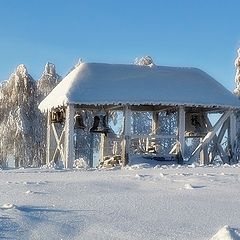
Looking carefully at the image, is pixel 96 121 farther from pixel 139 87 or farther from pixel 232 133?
pixel 232 133

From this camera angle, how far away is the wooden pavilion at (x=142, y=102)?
18.5 metres

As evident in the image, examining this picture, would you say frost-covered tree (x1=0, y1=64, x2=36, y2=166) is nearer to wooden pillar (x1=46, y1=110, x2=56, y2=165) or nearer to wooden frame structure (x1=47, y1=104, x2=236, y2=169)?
wooden frame structure (x1=47, y1=104, x2=236, y2=169)

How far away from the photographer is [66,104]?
1800cm

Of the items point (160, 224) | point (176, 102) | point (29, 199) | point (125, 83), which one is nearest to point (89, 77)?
point (125, 83)

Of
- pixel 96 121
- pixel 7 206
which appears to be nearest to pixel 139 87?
pixel 96 121

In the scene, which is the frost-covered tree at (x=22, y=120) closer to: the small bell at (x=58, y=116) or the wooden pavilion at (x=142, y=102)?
the wooden pavilion at (x=142, y=102)

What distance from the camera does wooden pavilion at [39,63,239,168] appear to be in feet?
60.7

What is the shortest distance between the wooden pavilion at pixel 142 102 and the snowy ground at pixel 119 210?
993cm

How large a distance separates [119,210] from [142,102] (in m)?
12.5

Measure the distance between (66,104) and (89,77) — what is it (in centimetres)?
212

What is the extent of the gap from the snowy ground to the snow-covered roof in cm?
994

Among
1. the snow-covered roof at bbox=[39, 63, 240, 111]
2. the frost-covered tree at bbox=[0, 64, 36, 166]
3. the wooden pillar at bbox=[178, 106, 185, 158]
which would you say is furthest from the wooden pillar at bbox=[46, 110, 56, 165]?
the frost-covered tree at bbox=[0, 64, 36, 166]

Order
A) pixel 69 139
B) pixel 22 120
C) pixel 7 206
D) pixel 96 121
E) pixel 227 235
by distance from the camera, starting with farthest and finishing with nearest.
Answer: pixel 22 120
pixel 96 121
pixel 69 139
pixel 7 206
pixel 227 235

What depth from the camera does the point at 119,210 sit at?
6180 mm
